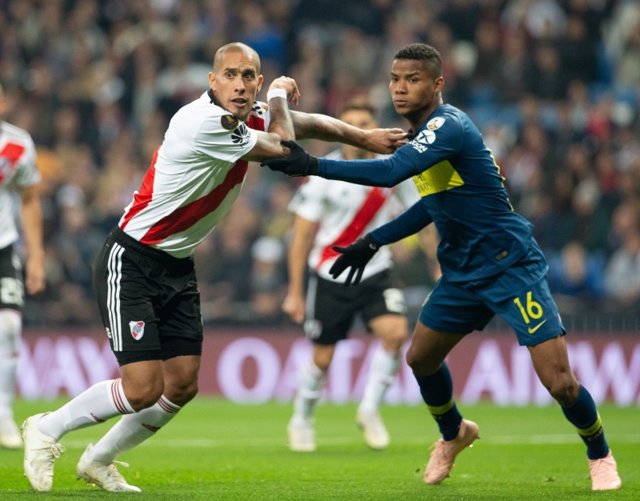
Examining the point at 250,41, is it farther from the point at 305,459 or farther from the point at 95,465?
the point at 95,465

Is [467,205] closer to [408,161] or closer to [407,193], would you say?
[408,161]

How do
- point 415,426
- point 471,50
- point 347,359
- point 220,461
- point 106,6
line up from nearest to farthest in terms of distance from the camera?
point 220,461 < point 415,426 < point 347,359 < point 471,50 < point 106,6

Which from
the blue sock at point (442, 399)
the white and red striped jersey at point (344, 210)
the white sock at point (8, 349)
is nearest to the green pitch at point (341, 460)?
the blue sock at point (442, 399)

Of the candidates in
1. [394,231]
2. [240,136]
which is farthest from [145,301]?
[394,231]

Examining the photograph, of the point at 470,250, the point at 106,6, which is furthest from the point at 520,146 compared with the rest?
the point at 470,250

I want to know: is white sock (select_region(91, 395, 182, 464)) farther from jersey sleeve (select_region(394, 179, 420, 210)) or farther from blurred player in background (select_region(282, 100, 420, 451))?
jersey sleeve (select_region(394, 179, 420, 210))

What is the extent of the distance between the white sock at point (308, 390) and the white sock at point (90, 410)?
11.9 ft

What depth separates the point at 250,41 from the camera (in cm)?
1991

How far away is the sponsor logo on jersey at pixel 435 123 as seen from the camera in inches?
289

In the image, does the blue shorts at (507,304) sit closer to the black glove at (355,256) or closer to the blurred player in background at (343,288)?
the black glove at (355,256)

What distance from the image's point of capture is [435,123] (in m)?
7.38

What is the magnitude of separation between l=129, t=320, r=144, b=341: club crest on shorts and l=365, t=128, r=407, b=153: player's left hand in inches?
68.2

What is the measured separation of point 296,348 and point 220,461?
6.10 metres

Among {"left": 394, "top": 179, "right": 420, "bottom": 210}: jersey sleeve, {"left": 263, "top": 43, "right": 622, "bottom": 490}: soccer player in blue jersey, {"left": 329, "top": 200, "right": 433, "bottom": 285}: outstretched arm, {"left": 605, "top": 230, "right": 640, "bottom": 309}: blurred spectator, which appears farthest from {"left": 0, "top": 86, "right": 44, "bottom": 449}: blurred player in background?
{"left": 605, "top": 230, "right": 640, "bottom": 309}: blurred spectator
